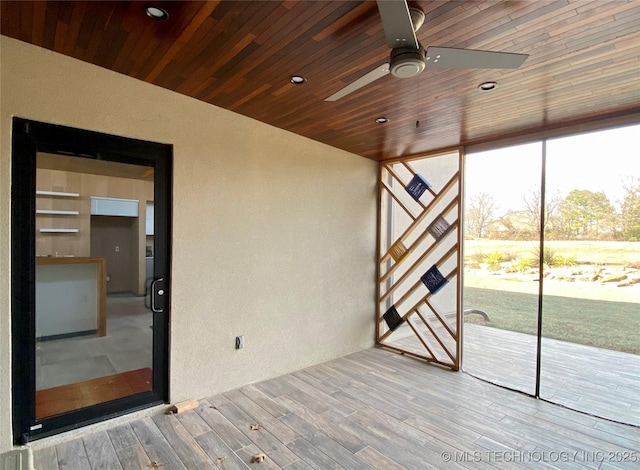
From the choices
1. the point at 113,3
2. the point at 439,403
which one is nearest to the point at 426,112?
the point at 113,3

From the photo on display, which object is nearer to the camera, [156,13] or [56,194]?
[156,13]

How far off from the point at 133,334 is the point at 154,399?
0.60 m

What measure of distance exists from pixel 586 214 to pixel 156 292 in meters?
4.91

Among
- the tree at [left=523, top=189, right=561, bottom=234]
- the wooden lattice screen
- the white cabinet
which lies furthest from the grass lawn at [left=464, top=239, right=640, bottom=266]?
the white cabinet

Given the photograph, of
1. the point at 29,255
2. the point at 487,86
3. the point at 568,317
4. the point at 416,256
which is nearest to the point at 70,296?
the point at 29,255

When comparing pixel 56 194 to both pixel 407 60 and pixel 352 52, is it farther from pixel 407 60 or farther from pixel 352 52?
pixel 407 60

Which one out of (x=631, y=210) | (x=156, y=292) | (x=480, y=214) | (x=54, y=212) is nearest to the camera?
(x=54, y=212)

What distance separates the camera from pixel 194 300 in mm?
3070

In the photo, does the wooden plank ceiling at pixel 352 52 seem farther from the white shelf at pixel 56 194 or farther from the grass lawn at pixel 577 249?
the grass lawn at pixel 577 249

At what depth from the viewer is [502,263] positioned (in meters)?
5.26

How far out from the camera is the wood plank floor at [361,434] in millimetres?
2305

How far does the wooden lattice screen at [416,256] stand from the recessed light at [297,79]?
2.31 metres

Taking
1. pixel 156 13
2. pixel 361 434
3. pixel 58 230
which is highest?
pixel 156 13

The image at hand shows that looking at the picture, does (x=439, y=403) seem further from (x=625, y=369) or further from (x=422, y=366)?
(x=625, y=369)
